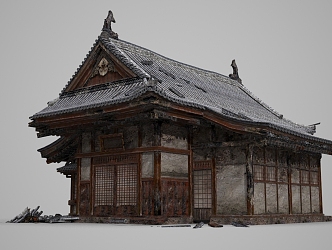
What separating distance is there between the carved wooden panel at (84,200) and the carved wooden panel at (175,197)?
421 centimetres

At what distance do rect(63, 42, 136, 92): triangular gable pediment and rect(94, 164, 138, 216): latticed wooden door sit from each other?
4084 mm

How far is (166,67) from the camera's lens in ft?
87.9

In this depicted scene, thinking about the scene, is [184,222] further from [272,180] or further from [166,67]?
[166,67]

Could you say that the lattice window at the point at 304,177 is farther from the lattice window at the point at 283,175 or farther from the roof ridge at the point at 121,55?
the roof ridge at the point at 121,55

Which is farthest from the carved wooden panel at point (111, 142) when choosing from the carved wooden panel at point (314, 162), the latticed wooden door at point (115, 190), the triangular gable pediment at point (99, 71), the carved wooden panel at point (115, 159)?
the carved wooden panel at point (314, 162)

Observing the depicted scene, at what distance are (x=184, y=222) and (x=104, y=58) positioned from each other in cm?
837

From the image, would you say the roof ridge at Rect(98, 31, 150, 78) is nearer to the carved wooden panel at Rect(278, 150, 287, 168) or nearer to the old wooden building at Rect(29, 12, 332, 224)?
the old wooden building at Rect(29, 12, 332, 224)

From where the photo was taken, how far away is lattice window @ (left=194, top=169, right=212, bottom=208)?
2248cm

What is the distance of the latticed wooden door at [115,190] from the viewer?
852 inches

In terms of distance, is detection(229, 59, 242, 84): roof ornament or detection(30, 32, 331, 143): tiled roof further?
detection(229, 59, 242, 84): roof ornament

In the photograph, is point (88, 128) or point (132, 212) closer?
point (132, 212)

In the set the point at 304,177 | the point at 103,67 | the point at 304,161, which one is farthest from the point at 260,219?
the point at 103,67

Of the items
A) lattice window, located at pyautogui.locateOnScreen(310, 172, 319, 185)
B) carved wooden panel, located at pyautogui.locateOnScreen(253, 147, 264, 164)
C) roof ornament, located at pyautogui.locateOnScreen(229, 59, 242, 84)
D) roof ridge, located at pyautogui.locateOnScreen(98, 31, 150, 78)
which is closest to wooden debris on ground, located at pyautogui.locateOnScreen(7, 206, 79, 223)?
roof ridge, located at pyautogui.locateOnScreen(98, 31, 150, 78)

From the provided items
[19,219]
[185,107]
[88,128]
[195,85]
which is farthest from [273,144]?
[19,219]
